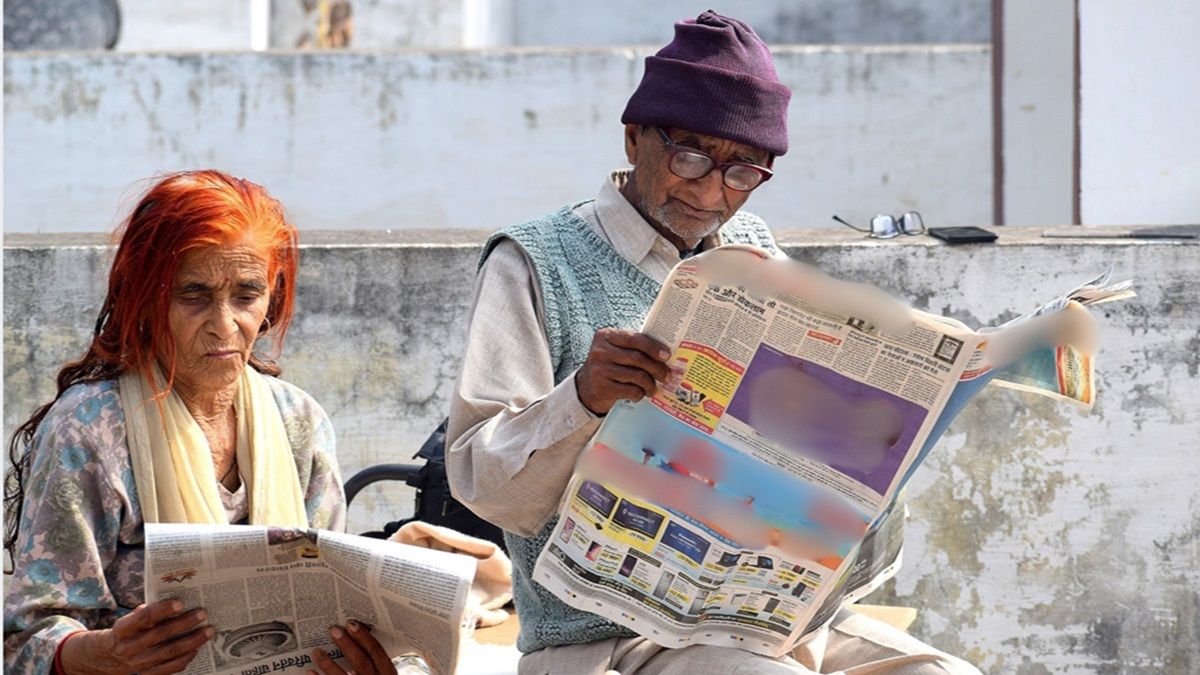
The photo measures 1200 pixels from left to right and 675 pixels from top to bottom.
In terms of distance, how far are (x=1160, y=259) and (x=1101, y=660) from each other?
1088 mm

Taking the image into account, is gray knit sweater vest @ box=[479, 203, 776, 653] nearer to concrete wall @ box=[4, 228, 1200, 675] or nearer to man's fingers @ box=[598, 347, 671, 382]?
man's fingers @ box=[598, 347, 671, 382]

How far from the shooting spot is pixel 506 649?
380 centimetres

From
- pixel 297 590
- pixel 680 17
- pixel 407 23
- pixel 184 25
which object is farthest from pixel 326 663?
pixel 680 17

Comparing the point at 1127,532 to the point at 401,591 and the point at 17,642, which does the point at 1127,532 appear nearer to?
the point at 401,591

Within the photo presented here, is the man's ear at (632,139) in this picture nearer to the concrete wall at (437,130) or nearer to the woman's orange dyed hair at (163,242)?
the woman's orange dyed hair at (163,242)

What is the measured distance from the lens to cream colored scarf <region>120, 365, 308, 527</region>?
124 inches

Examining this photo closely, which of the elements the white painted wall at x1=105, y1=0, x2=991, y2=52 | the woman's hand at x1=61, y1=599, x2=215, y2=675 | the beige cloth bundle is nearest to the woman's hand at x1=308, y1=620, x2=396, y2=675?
the woman's hand at x1=61, y1=599, x2=215, y2=675

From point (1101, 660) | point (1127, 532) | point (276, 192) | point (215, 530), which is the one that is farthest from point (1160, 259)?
point (276, 192)

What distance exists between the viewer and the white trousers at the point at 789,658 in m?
2.97

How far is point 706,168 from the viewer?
316 centimetres

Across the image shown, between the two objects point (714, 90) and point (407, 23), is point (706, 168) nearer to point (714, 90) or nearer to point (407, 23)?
point (714, 90)

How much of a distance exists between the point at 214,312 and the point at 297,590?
614 millimetres

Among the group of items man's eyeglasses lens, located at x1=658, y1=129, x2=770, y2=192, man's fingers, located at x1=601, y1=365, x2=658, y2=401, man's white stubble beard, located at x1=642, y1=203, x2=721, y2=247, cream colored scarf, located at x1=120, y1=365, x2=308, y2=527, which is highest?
man's eyeglasses lens, located at x1=658, y1=129, x2=770, y2=192

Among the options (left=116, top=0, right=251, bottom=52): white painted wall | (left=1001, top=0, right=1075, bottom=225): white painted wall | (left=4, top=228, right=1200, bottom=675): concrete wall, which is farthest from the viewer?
(left=116, top=0, right=251, bottom=52): white painted wall
